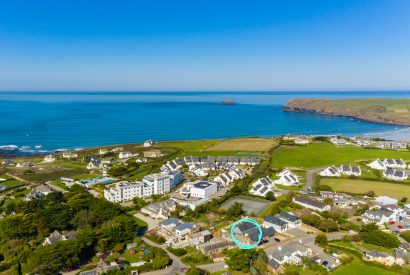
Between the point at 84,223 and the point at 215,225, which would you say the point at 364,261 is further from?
the point at 84,223

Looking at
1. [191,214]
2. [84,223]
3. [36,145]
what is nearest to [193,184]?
[191,214]

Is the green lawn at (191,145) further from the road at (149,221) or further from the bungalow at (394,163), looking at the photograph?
the road at (149,221)

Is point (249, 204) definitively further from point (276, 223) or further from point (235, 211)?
point (276, 223)

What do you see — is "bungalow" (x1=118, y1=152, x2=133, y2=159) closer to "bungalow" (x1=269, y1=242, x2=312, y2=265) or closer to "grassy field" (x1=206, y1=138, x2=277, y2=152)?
"grassy field" (x1=206, y1=138, x2=277, y2=152)

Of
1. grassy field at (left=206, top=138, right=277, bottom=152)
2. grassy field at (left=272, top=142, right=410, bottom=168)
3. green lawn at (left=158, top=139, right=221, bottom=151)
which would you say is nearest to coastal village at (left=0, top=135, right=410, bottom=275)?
grassy field at (left=272, top=142, right=410, bottom=168)

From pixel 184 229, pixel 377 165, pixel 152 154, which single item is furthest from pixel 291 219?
pixel 152 154

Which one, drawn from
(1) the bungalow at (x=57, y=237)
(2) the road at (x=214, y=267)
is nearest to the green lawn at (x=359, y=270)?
(2) the road at (x=214, y=267)
